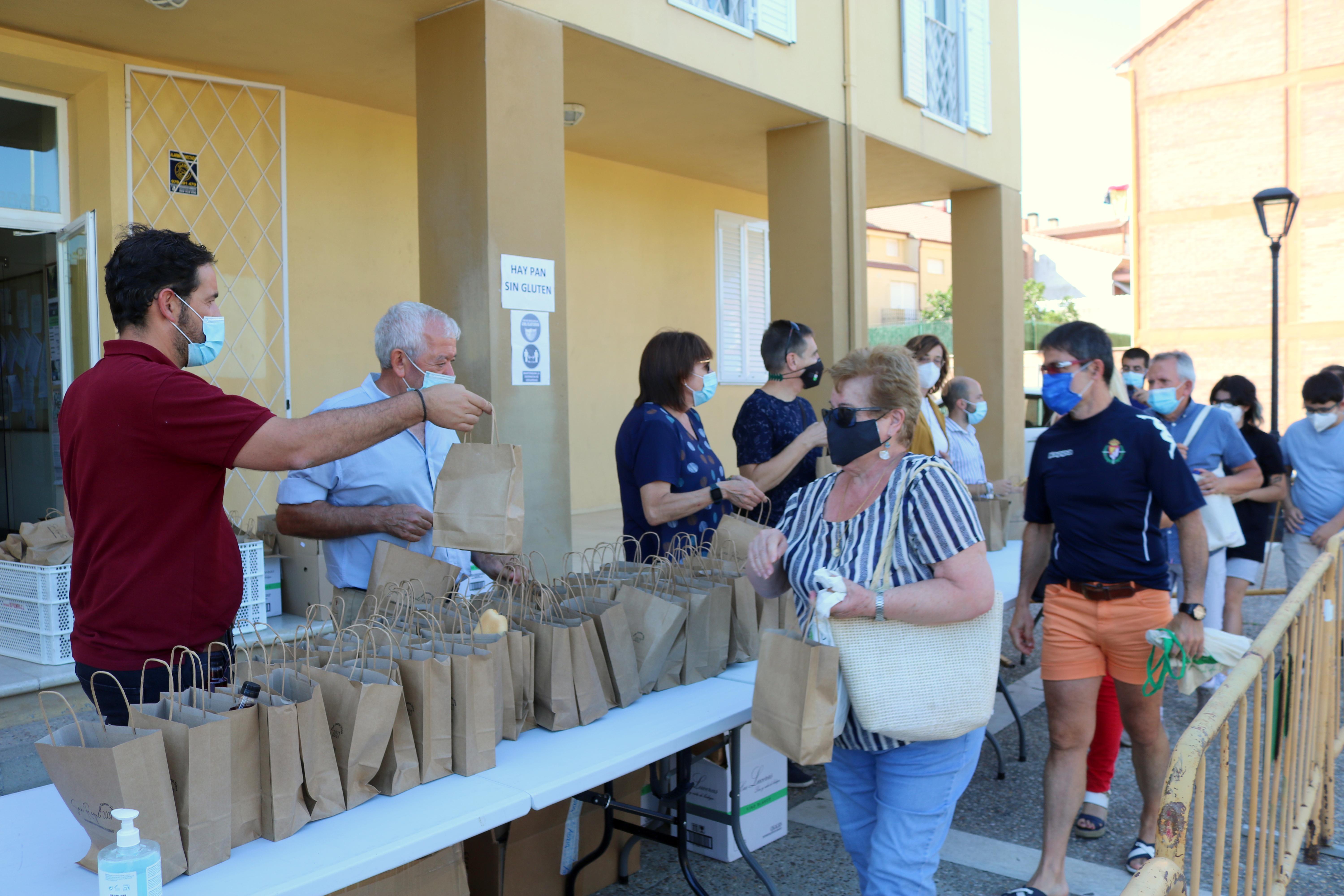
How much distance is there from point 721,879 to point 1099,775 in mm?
1524

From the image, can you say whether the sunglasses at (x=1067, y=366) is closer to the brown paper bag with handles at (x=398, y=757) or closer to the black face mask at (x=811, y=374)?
the black face mask at (x=811, y=374)

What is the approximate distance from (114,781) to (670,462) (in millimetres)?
2264

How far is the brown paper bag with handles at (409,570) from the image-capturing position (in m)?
2.77

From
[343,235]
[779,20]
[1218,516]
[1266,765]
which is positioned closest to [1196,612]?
[1266,765]

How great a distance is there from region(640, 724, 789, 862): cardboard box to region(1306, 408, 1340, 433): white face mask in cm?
417

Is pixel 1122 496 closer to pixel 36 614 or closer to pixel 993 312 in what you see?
pixel 36 614

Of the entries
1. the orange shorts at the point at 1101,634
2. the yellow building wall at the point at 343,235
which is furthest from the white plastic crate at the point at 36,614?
the orange shorts at the point at 1101,634

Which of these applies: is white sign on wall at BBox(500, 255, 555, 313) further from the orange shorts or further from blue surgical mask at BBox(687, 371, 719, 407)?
the orange shorts

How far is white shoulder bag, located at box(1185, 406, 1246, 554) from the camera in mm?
4781

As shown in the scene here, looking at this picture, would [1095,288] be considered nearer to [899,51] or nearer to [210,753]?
[899,51]

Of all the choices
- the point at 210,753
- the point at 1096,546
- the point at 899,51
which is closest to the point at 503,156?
the point at 1096,546

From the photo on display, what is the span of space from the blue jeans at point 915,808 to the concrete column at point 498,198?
315 centimetres

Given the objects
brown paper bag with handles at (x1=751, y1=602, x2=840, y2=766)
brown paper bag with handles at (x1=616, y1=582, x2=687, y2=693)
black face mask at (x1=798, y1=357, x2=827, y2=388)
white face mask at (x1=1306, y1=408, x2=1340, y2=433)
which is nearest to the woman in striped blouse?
brown paper bag with handles at (x1=751, y1=602, x2=840, y2=766)

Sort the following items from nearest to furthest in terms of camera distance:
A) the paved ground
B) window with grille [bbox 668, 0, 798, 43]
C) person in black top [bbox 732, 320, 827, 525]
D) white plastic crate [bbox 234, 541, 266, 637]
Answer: the paved ground, person in black top [bbox 732, 320, 827, 525], white plastic crate [bbox 234, 541, 266, 637], window with grille [bbox 668, 0, 798, 43]
